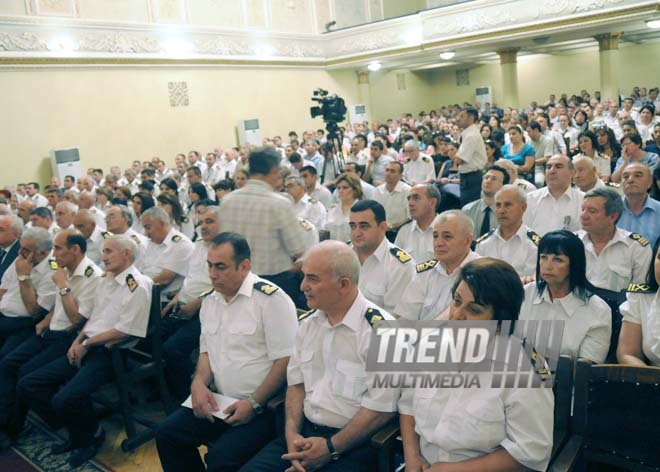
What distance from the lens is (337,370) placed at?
1.92 m

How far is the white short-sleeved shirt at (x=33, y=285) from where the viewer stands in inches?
136

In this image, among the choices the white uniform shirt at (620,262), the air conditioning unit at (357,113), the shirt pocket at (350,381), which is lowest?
the shirt pocket at (350,381)

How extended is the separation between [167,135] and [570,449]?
11321 mm

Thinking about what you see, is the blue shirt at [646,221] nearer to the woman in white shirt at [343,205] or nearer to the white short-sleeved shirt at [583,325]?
the white short-sleeved shirt at [583,325]

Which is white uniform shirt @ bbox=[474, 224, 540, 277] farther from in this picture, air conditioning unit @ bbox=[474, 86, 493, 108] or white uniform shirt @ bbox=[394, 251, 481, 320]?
air conditioning unit @ bbox=[474, 86, 493, 108]

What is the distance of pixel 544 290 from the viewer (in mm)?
2158

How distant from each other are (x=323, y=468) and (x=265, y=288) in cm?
78

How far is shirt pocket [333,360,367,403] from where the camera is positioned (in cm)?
187

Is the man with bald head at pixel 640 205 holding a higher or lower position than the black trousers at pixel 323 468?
higher

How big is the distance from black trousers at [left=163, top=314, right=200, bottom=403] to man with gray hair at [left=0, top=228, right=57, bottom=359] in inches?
35.5

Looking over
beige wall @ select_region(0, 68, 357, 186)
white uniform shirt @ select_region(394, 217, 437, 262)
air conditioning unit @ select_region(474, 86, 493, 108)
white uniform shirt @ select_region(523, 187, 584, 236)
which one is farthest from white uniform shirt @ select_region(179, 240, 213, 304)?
air conditioning unit @ select_region(474, 86, 493, 108)

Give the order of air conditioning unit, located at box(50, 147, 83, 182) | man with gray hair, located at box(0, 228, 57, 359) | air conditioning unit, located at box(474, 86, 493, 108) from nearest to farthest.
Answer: man with gray hair, located at box(0, 228, 57, 359), air conditioning unit, located at box(50, 147, 83, 182), air conditioning unit, located at box(474, 86, 493, 108)

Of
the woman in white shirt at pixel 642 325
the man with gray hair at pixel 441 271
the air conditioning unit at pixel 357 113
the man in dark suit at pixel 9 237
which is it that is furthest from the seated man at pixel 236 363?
the air conditioning unit at pixel 357 113

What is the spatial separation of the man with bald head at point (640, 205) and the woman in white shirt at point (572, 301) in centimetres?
145
